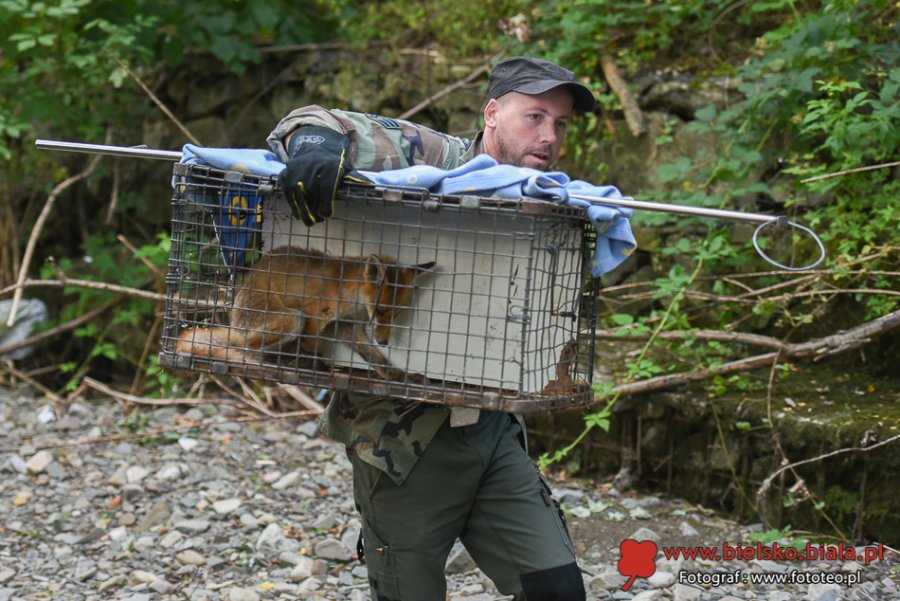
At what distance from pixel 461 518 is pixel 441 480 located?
149 mm

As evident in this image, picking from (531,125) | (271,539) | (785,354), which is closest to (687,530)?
(785,354)

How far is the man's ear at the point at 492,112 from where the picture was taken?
3045mm

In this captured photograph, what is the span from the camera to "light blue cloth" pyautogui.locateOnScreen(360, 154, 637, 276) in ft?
7.89

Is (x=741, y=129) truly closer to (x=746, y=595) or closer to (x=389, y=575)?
(x=746, y=595)

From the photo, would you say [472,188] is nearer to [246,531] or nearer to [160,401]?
[246,531]

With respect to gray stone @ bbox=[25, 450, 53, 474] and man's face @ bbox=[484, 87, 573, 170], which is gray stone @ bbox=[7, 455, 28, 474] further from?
man's face @ bbox=[484, 87, 573, 170]

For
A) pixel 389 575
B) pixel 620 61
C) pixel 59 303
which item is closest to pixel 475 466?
pixel 389 575

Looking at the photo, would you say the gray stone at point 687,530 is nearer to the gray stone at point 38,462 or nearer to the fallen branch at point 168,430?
the fallen branch at point 168,430

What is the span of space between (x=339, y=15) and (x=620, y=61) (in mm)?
2429

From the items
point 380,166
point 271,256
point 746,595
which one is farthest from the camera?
point 746,595

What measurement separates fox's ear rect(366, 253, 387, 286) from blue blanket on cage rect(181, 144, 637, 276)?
0.68 feet

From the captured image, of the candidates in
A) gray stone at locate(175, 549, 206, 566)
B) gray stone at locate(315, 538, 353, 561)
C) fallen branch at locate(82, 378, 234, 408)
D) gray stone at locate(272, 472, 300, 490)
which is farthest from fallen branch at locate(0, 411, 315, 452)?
gray stone at locate(315, 538, 353, 561)

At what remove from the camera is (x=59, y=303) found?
26.1 feet

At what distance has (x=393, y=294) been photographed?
2521mm
